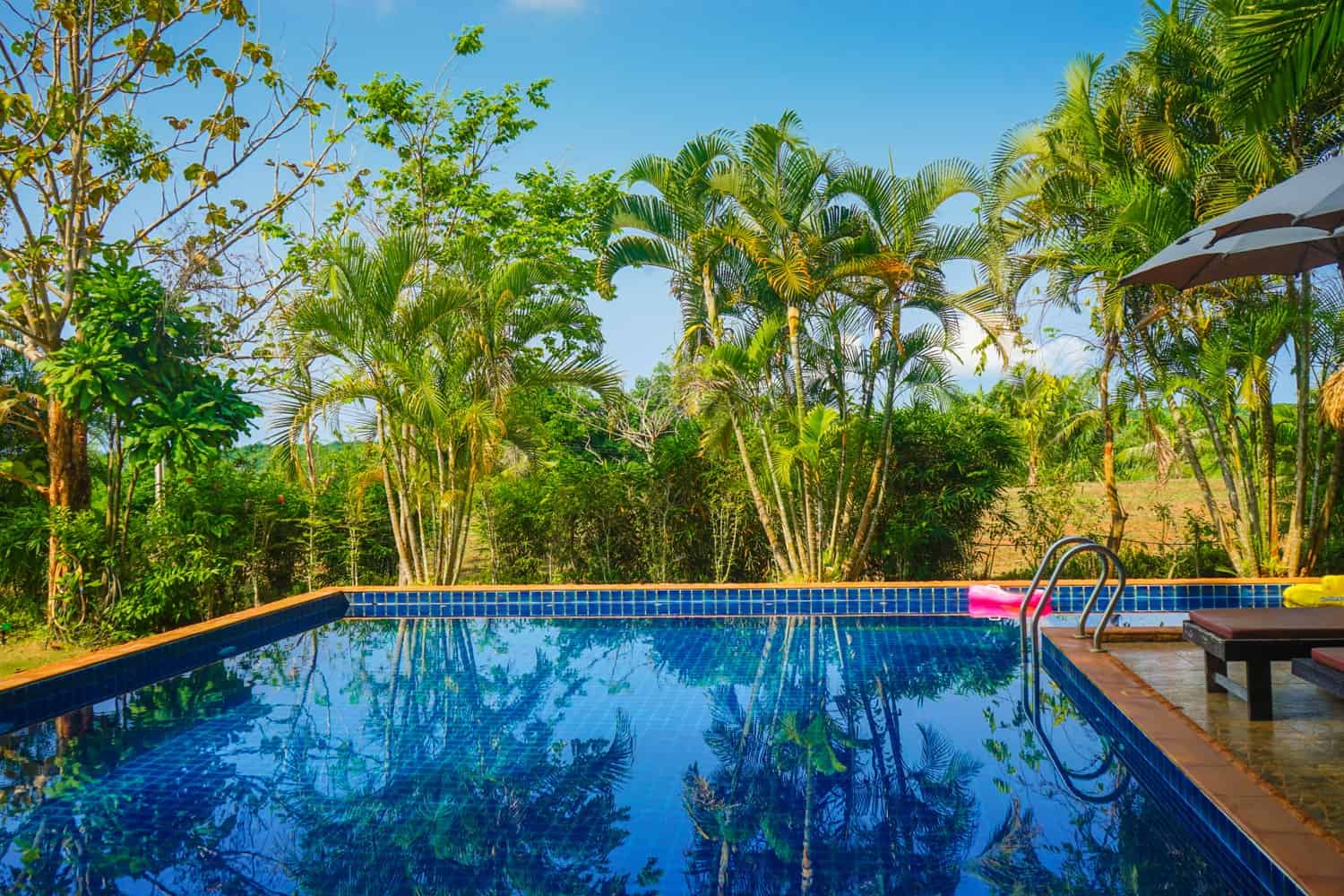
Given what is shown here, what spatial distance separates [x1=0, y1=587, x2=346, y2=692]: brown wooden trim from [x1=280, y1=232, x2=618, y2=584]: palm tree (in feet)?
3.71

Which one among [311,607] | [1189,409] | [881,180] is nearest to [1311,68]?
[881,180]

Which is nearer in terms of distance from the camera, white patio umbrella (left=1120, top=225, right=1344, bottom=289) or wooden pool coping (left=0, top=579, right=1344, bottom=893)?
wooden pool coping (left=0, top=579, right=1344, bottom=893)

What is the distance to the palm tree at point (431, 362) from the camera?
8.93 metres

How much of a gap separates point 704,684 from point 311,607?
13.9 feet

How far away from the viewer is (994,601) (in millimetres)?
9023

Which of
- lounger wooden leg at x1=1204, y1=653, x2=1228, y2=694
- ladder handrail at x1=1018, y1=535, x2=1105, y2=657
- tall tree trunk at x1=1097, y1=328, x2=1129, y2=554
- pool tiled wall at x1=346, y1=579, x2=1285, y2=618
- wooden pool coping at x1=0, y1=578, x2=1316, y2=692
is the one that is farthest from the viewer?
tall tree trunk at x1=1097, y1=328, x2=1129, y2=554

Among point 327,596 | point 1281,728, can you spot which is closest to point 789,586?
point 327,596

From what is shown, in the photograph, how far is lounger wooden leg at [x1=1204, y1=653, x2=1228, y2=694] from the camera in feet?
17.9

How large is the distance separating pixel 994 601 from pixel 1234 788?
16.9ft

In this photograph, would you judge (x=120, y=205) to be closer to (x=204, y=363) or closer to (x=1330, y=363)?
(x=204, y=363)

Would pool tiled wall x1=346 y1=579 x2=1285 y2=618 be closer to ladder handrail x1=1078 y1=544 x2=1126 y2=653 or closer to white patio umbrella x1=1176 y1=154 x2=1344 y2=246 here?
ladder handrail x1=1078 y1=544 x2=1126 y2=653

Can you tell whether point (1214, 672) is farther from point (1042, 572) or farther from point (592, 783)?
point (592, 783)

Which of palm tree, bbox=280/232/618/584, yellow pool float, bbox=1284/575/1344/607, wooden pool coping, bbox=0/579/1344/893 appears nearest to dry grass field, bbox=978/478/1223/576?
yellow pool float, bbox=1284/575/1344/607

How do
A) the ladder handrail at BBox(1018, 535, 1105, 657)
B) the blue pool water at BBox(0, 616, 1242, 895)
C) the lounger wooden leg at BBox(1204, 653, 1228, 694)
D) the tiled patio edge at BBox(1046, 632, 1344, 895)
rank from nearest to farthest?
the tiled patio edge at BBox(1046, 632, 1344, 895), the blue pool water at BBox(0, 616, 1242, 895), the lounger wooden leg at BBox(1204, 653, 1228, 694), the ladder handrail at BBox(1018, 535, 1105, 657)
